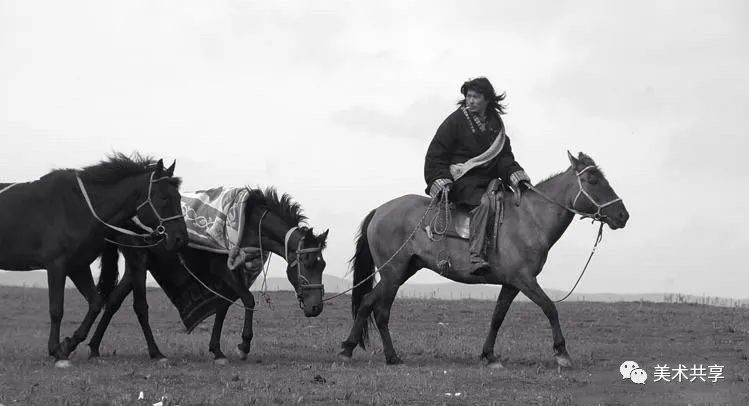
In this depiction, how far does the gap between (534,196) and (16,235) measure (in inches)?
249

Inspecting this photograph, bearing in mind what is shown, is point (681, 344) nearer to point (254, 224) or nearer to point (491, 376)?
point (491, 376)

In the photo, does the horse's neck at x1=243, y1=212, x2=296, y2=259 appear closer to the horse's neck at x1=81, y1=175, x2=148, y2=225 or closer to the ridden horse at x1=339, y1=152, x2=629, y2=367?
the ridden horse at x1=339, y1=152, x2=629, y2=367

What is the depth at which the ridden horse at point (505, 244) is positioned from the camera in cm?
1199

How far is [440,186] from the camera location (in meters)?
12.4

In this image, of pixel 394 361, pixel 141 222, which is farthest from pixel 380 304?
pixel 141 222

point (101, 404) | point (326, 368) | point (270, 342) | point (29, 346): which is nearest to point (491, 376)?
point (326, 368)

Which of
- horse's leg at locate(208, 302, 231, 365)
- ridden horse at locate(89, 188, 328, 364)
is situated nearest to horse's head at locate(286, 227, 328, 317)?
ridden horse at locate(89, 188, 328, 364)

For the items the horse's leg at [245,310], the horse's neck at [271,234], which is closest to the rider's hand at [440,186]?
the horse's neck at [271,234]

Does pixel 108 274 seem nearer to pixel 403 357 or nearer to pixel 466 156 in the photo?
pixel 403 357

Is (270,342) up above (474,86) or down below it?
below

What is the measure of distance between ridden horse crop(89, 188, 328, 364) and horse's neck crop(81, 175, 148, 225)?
2.60 ft

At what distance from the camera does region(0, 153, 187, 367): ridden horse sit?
1191 centimetres

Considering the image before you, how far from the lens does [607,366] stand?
12.1m

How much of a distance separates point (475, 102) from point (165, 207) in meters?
4.03
